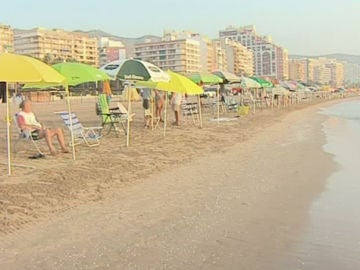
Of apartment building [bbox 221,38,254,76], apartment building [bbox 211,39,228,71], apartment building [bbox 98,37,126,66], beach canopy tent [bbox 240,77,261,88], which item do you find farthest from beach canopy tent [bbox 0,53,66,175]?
apartment building [bbox 221,38,254,76]

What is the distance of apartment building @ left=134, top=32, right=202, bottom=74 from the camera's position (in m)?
122

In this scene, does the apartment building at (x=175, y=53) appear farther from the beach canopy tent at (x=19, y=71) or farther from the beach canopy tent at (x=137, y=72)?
the beach canopy tent at (x=19, y=71)

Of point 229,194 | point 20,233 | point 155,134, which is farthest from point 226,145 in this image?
point 20,233

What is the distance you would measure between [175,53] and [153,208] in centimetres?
11737

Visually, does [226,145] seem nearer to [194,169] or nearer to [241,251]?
[194,169]

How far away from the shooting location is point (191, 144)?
1279 cm

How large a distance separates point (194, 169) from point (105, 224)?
3.90 meters

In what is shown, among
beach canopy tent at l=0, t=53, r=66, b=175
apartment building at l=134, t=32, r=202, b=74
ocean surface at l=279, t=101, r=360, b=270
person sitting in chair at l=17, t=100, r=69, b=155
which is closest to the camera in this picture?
ocean surface at l=279, t=101, r=360, b=270

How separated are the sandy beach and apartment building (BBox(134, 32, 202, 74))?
110 m

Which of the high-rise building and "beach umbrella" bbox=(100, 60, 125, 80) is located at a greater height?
the high-rise building

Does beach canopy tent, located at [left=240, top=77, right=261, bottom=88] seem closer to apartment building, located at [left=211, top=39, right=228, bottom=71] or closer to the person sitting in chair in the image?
the person sitting in chair

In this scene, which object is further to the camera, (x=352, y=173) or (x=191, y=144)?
(x=191, y=144)

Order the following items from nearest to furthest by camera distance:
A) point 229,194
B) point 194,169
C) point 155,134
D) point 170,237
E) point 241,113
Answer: point 170,237
point 229,194
point 194,169
point 155,134
point 241,113

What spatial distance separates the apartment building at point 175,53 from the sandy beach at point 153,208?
360 feet
